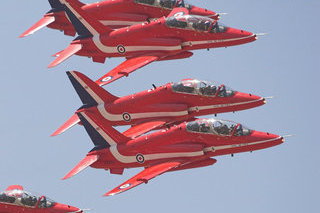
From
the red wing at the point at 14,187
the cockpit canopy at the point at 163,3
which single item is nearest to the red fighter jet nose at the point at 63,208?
the red wing at the point at 14,187

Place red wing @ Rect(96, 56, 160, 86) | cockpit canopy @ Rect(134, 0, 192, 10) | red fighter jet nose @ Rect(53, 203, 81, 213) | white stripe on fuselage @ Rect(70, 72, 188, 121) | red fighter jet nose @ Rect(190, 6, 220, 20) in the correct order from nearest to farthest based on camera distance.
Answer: red fighter jet nose @ Rect(53, 203, 81, 213) < white stripe on fuselage @ Rect(70, 72, 188, 121) < red wing @ Rect(96, 56, 160, 86) < red fighter jet nose @ Rect(190, 6, 220, 20) < cockpit canopy @ Rect(134, 0, 192, 10)

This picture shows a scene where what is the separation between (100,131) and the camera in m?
83.0

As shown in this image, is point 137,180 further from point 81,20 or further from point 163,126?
point 81,20

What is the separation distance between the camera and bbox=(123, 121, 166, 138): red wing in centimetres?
8450

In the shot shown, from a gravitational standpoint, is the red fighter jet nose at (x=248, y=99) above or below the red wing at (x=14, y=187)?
above

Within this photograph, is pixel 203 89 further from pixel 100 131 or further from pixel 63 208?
pixel 63 208

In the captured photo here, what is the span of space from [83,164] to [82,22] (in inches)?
467

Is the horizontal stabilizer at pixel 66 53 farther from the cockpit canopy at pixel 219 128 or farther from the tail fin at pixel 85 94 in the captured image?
the cockpit canopy at pixel 219 128

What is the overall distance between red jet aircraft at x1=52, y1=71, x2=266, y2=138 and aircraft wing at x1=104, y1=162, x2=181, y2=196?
366 cm

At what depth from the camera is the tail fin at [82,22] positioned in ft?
293

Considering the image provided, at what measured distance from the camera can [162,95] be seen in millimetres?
85062

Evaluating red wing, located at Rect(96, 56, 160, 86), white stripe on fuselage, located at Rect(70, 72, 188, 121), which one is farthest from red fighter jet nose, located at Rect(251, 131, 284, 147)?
red wing, located at Rect(96, 56, 160, 86)

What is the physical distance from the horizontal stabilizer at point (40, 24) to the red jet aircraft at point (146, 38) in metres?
3.50

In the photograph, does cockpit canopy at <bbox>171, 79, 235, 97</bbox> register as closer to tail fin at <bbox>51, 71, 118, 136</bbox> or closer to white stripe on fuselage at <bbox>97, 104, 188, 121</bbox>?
white stripe on fuselage at <bbox>97, 104, 188, 121</bbox>
